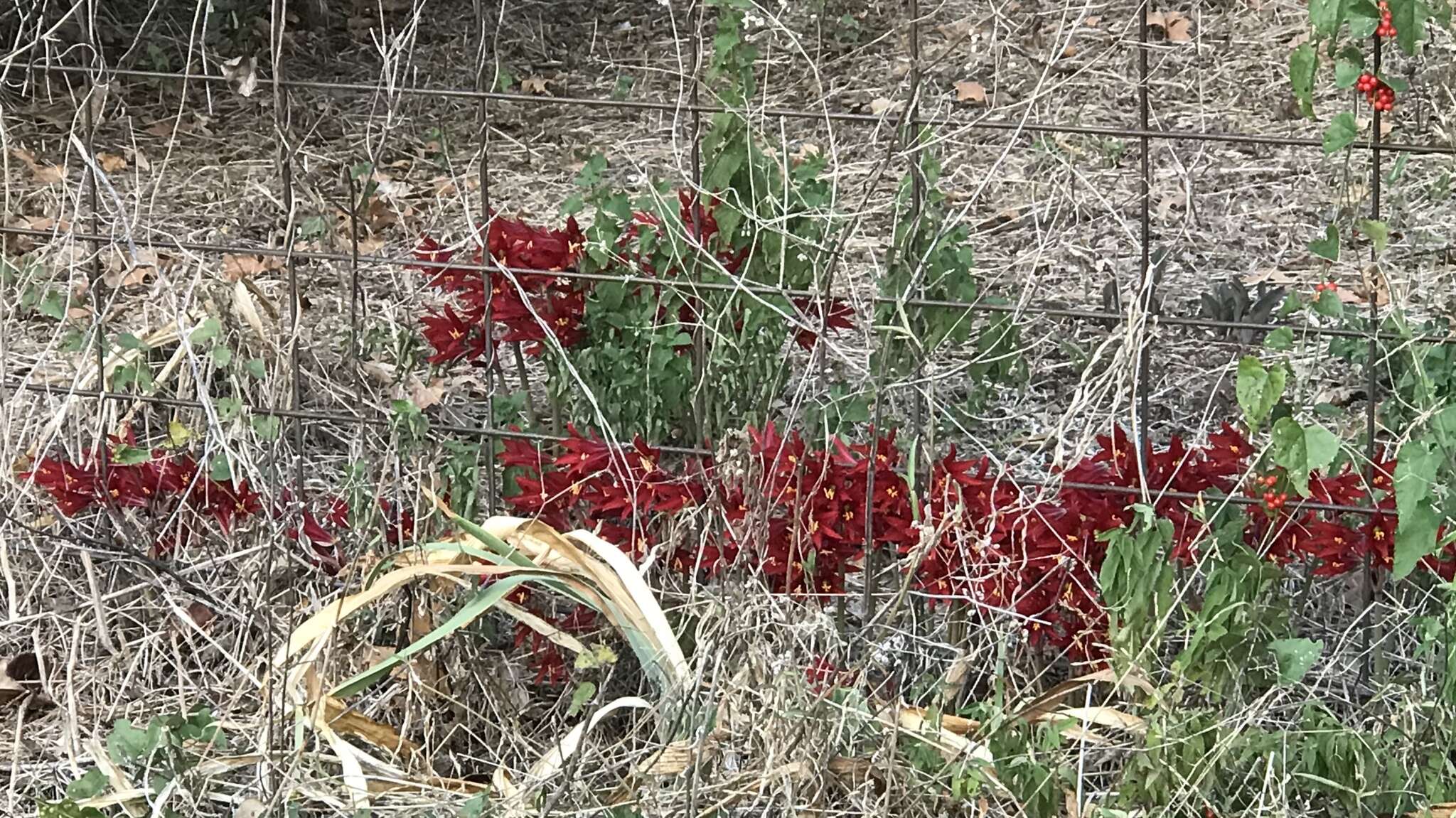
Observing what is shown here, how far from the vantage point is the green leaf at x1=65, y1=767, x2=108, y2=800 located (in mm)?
2660

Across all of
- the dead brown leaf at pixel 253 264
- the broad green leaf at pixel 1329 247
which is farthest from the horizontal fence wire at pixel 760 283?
the dead brown leaf at pixel 253 264

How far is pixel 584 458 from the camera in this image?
9.48 ft

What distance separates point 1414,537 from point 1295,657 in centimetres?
23

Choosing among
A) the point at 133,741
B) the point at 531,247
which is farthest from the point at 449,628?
the point at 531,247

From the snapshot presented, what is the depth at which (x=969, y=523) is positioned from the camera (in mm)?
2770

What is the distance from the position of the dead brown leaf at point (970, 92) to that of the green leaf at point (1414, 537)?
3.71 meters

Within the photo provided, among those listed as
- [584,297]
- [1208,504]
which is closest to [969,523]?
[1208,504]

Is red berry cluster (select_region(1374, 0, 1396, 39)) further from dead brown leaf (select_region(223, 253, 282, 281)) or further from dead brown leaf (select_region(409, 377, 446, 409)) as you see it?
dead brown leaf (select_region(223, 253, 282, 281))

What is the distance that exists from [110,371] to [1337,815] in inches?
94.1

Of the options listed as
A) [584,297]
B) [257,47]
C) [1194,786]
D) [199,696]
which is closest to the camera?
[1194,786]

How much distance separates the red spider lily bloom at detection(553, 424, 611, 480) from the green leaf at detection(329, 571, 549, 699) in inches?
9.3

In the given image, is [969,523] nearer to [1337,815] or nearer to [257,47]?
[1337,815]

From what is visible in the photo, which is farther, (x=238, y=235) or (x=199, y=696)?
(x=238, y=235)

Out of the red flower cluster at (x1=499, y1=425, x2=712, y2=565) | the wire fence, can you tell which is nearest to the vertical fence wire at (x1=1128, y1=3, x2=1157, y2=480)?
the wire fence
